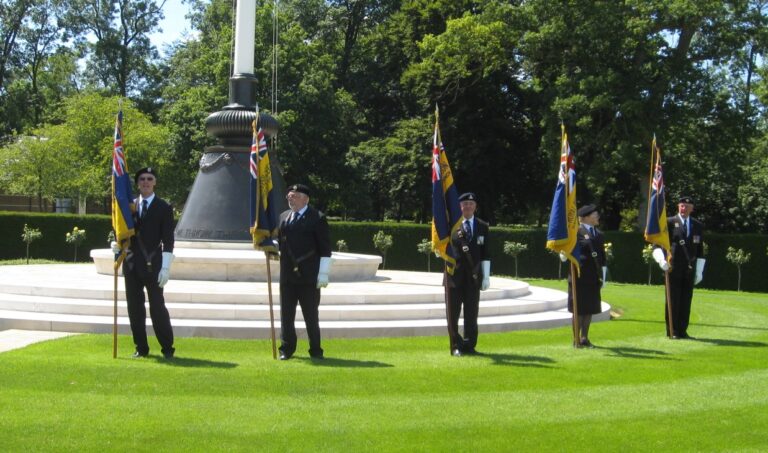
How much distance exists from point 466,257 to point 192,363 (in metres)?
3.54

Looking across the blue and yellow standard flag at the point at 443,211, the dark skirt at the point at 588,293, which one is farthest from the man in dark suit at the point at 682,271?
the blue and yellow standard flag at the point at 443,211

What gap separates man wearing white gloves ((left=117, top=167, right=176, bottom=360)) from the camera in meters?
9.94

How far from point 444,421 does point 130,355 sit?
462 cm

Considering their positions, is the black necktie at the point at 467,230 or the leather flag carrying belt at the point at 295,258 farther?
the black necktie at the point at 467,230

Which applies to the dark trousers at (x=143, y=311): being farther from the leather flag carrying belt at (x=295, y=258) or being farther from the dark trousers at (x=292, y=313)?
the leather flag carrying belt at (x=295, y=258)

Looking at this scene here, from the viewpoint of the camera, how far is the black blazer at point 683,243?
512 inches

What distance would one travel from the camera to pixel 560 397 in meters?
8.15

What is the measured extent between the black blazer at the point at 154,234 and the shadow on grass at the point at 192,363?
3.44 ft

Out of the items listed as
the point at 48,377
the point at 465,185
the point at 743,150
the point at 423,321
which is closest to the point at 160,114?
the point at 465,185

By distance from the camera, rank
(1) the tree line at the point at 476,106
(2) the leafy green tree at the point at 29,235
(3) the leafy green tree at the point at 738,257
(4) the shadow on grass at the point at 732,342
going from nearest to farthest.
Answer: (4) the shadow on grass at the point at 732,342 < (2) the leafy green tree at the point at 29,235 < (3) the leafy green tree at the point at 738,257 < (1) the tree line at the point at 476,106

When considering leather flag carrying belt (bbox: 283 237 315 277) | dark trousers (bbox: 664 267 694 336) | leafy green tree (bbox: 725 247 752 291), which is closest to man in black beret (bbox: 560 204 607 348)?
dark trousers (bbox: 664 267 694 336)

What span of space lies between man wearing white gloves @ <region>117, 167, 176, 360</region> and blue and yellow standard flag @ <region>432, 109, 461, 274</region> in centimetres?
321

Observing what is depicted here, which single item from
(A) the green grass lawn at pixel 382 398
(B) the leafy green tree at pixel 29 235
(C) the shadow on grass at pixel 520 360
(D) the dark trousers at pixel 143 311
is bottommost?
(A) the green grass lawn at pixel 382 398

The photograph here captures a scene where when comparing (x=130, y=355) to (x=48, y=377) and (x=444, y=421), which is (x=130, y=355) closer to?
(x=48, y=377)
